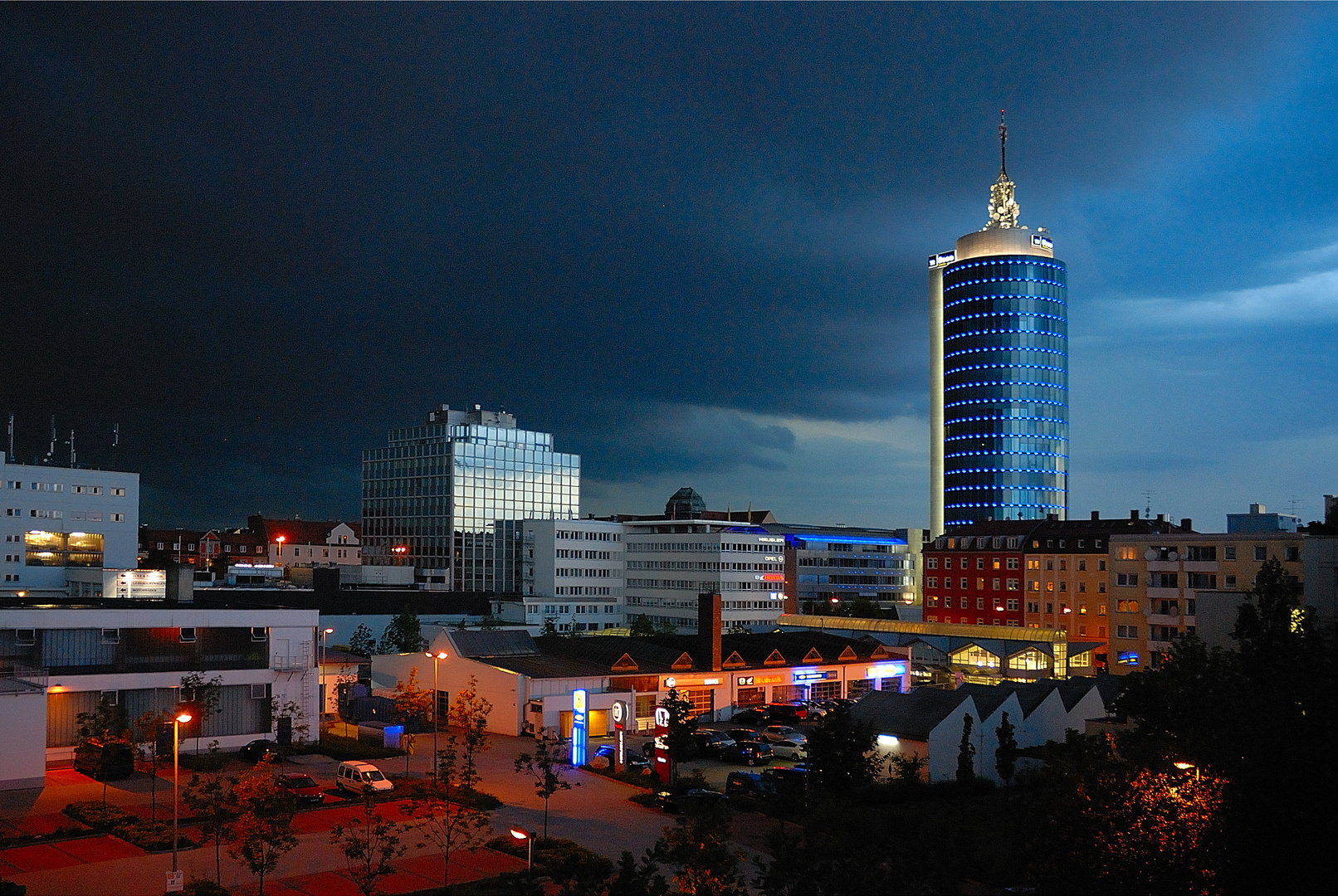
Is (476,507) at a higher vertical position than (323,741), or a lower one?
higher

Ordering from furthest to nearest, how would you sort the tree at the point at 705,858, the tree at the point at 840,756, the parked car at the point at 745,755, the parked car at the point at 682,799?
the parked car at the point at 745,755, the tree at the point at 840,756, the parked car at the point at 682,799, the tree at the point at 705,858

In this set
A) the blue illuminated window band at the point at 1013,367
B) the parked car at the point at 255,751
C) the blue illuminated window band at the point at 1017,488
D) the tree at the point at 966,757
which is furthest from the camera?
the blue illuminated window band at the point at 1013,367

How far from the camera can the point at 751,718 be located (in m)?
64.2

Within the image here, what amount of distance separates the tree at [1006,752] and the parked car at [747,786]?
10847 millimetres

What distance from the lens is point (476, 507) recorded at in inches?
6191

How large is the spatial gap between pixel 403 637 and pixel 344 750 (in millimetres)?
41572

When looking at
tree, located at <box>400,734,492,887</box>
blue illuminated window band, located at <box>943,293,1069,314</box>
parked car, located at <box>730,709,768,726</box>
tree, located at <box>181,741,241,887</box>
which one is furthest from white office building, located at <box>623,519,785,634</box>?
tree, located at <box>181,741,241,887</box>

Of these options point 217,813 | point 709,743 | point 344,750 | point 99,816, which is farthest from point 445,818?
point 709,743

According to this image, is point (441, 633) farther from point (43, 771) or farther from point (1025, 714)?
point (1025, 714)

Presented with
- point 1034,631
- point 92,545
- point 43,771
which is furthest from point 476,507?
point 43,771

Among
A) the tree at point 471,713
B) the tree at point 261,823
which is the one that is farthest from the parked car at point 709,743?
the tree at point 261,823

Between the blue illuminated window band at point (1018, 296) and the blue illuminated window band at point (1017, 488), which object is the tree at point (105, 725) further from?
the blue illuminated window band at point (1018, 296)

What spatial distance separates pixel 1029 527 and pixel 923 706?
229 feet

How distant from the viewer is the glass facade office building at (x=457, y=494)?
153250 mm
